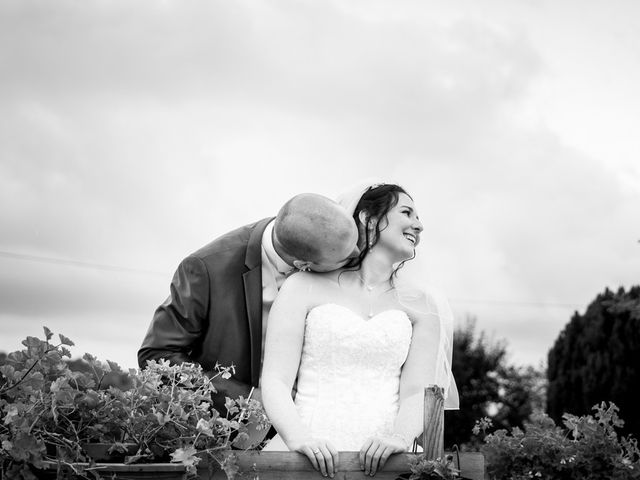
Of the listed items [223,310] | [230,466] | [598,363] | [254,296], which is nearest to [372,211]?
[254,296]

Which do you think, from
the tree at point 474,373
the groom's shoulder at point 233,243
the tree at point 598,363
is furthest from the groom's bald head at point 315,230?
the tree at point 474,373

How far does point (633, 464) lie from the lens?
5.23 m

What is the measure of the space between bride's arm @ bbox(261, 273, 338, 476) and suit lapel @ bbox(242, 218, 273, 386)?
0.39 metres

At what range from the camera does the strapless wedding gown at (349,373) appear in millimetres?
4250

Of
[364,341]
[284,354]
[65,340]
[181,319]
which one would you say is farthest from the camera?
[181,319]

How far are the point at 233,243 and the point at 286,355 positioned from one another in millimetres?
992

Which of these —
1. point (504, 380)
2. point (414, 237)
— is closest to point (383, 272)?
point (414, 237)

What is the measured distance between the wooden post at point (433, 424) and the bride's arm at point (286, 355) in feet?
Answer: 2.32

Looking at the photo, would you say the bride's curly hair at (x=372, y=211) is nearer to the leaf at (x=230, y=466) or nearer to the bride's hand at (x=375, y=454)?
the bride's hand at (x=375, y=454)

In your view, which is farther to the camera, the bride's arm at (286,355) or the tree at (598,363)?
the tree at (598,363)

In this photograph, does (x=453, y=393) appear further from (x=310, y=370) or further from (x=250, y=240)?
(x=250, y=240)

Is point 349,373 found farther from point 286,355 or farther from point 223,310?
point 223,310

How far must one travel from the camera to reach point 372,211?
4.54m

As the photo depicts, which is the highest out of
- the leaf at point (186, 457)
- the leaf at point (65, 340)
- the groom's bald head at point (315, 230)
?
the groom's bald head at point (315, 230)
